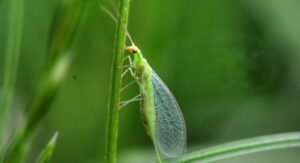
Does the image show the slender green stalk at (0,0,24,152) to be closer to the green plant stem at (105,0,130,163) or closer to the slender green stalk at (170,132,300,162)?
the green plant stem at (105,0,130,163)

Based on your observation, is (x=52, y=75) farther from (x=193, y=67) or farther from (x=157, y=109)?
(x=193, y=67)

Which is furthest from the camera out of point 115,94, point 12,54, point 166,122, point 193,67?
point 193,67

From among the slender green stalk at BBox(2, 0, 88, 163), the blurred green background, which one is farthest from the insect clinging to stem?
the slender green stalk at BBox(2, 0, 88, 163)

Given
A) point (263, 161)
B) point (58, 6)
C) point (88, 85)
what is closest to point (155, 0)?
point (88, 85)

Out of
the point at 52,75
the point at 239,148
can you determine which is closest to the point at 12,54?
the point at 52,75

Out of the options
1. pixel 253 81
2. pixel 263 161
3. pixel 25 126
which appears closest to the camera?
pixel 25 126

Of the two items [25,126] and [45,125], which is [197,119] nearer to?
[45,125]
